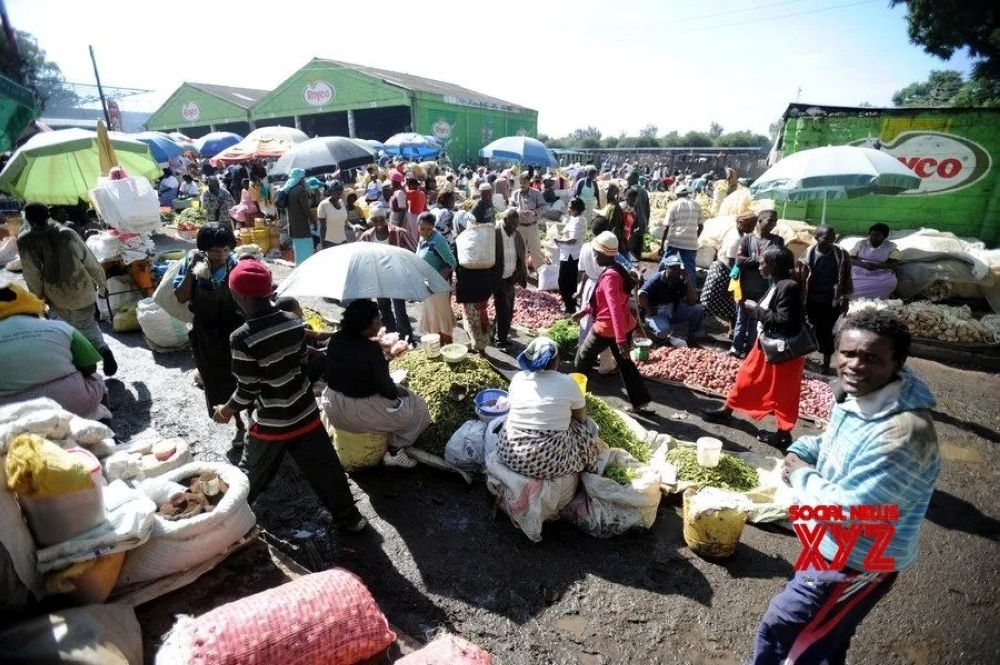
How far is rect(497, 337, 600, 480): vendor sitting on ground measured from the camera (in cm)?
359

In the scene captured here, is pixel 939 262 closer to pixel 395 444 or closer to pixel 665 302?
pixel 665 302

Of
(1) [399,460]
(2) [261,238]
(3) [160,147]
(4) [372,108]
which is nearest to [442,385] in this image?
(1) [399,460]

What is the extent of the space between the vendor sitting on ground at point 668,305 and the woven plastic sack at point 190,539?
5.68 metres

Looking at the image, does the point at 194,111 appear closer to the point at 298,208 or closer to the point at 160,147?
the point at 160,147

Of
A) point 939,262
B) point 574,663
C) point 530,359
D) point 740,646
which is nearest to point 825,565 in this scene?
point 740,646

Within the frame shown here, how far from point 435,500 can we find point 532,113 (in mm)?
41501

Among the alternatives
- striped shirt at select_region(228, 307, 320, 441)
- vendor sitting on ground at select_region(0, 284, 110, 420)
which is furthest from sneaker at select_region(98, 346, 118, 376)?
striped shirt at select_region(228, 307, 320, 441)

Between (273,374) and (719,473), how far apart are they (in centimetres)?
352

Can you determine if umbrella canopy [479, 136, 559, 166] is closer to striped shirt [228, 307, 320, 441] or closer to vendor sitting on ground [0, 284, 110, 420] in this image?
vendor sitting on ground [0, 284, 110, 420]

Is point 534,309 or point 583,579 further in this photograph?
point 534,309

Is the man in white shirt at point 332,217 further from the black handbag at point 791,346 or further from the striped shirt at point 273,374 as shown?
the black handbag at point 791,346

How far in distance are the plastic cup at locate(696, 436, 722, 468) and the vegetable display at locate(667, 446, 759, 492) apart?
60mm

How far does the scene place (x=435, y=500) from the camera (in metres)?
4.27

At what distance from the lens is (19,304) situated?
13.3 ft
